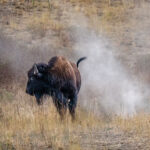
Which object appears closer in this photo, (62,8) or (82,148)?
(82,148)

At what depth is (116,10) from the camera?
1025 inches

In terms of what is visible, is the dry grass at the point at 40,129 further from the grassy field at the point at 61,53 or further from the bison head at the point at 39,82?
the bison head at the point at 39,82

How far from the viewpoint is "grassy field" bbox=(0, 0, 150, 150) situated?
934cm

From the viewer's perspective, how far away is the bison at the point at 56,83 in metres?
13.2

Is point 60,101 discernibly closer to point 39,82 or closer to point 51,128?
point 39,82

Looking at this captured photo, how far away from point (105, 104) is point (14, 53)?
4.83m

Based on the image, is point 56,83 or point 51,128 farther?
point 56,83

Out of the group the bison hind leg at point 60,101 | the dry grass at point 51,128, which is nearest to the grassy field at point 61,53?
the dry grass at point 51,128

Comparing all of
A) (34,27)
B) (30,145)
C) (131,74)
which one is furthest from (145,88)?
(30,145)

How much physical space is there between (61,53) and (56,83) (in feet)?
28.0

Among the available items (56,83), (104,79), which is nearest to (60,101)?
(56,83)

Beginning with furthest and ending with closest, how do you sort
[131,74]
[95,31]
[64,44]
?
[95,31] → [64,44] → [131,74]

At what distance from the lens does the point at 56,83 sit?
13.2 metres

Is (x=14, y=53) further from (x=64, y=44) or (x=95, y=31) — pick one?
(x=95, y=31)
